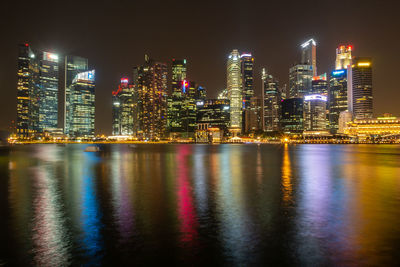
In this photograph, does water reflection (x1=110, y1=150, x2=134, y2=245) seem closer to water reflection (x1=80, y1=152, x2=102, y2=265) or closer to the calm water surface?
the calm water surface

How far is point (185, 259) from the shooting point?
32.0 ft

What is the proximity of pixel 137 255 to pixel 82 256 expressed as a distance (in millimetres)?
1887

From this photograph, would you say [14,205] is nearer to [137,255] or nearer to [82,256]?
[82,256]

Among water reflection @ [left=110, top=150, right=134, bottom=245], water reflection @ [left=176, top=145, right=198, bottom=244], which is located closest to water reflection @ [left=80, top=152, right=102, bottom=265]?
water reflection @ [left=110, top=150, right=134, bottom=245]

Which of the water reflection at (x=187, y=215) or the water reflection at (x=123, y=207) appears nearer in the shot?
the water reflection at (x=187, y=215)

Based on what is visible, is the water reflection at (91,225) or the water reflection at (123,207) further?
the water reflection at (123,207)

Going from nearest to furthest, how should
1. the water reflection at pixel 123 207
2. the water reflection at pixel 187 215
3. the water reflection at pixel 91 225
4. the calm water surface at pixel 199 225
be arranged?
the calm water surface at pixel 199 225
the water reflection at pixel 91 225
the water reflection at pixel 187 215
the water reflection at pixel 123 207

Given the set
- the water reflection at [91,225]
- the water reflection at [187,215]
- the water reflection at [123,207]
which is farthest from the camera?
the water reflection at [123,207]

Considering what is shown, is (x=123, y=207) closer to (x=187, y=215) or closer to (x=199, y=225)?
(x=187, y=215)

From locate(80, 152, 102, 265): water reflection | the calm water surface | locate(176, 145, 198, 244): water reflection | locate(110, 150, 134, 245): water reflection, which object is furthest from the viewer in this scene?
locate(110, 150, 134, 245): water reflection

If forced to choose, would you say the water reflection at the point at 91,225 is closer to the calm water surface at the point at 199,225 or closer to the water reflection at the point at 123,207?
the calm water surface at the point at 199,225

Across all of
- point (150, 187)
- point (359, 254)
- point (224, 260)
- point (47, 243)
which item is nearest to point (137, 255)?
point (224, 260)

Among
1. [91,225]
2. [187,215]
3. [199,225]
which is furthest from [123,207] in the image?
[199,225]

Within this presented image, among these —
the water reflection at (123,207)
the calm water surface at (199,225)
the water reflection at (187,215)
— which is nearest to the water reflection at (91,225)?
the calm water surface at (199,225)
